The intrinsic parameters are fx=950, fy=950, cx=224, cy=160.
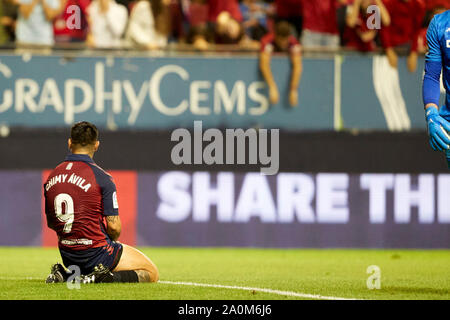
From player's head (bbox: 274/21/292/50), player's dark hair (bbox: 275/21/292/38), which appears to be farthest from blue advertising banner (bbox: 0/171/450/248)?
player's dark hair (bbox: 275/21/292/38)

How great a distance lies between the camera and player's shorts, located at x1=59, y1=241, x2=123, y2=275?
8.01 metres

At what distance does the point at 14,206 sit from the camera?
1334 cm

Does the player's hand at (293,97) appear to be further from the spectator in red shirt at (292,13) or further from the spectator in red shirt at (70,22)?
the spectator in red shirt at (70,22)

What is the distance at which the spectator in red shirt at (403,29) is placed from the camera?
43.4ft

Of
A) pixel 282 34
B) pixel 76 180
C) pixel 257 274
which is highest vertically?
pixel 282 34

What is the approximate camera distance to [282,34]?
43.7 ft

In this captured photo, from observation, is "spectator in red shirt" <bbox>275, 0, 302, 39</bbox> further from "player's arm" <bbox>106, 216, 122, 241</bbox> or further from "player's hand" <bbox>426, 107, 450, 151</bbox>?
"player's arm" <bbox>106, 216, 122, 241</bbox>

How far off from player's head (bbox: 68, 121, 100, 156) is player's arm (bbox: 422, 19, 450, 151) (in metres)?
2.76

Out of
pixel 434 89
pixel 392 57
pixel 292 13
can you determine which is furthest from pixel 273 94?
pixel 434 89

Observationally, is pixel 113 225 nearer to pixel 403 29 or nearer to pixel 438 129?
pixel 438 129

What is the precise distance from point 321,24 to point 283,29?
2.43ft

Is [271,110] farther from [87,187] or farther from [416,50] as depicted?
[87,187]

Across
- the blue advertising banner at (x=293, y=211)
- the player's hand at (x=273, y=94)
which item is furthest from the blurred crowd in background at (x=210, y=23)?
the blue advertising banner at (x=293, y=211)

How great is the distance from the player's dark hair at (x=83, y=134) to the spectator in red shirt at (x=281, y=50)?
566cm
